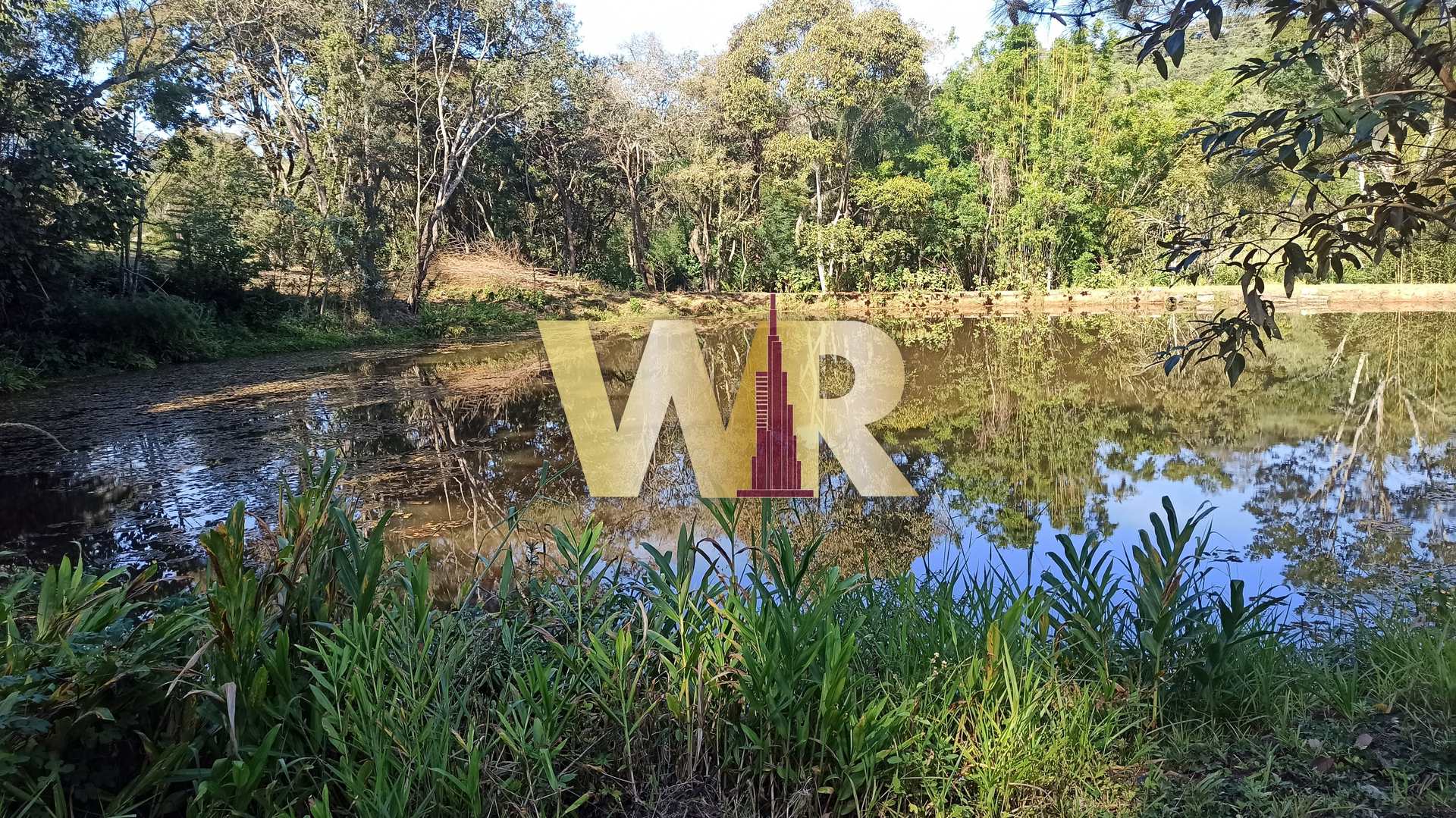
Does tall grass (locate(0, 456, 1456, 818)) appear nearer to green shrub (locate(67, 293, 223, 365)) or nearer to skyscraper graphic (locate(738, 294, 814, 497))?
skyscraper graphic (locate(738, 294, 814, 497))

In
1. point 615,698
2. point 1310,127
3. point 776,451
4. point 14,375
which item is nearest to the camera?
point 1310,127

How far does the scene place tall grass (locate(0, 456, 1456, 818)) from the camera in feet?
5.10

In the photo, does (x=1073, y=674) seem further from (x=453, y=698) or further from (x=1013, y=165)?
(x=1013, y=165)

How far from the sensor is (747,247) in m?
24.9

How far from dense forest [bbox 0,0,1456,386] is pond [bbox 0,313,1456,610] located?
8.43 feet

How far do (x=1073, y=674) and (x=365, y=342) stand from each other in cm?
1564

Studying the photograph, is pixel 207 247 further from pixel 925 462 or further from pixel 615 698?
pixel 615 698

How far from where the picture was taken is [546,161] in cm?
2348

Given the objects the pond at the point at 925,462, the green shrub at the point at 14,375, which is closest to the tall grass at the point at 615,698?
the pond at the point at 925,462

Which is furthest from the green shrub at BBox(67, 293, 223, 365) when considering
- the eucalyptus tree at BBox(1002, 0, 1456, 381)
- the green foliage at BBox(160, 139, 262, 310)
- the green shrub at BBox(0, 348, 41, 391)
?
the eucalyptus tree at BBox(1002, 0, 1456, 381)

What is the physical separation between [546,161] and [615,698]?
23.4 m

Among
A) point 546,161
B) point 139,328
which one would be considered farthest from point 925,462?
point 546,161

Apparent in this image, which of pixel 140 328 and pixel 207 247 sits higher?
pixel 207 247

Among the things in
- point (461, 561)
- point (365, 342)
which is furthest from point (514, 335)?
point (461, 561)
